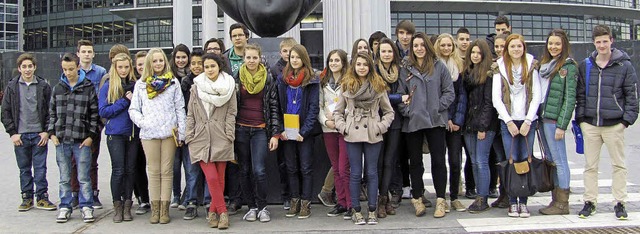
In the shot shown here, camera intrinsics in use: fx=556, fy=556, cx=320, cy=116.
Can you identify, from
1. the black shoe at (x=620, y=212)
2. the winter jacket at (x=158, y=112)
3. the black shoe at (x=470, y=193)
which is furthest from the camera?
the black shoe at (x=470, y=193)

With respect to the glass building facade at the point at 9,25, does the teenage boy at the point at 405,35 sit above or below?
below

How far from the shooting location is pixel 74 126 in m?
6.08

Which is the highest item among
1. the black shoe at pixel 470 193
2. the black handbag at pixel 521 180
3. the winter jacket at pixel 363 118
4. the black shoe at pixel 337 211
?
the winter jacket at pixel 363 118

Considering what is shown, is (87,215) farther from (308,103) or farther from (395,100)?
(395,100)

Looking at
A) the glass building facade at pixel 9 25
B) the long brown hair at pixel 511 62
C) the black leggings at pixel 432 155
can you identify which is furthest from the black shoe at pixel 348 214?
the glass building facade at pixel 9 25

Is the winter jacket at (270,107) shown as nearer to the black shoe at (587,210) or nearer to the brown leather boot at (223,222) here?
the brown leather boot at (223,222)

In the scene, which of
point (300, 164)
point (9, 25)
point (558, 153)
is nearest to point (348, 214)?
point (300, 164)

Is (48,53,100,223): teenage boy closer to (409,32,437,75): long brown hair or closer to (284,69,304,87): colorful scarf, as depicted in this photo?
(284,69,304,87): colorful scarf

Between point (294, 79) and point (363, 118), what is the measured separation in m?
0.88

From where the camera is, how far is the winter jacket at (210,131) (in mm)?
5691

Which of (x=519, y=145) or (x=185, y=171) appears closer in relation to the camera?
(x=519, y=145)

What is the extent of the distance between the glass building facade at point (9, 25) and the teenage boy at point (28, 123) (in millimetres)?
54071

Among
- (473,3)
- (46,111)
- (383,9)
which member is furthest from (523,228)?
(473,3)

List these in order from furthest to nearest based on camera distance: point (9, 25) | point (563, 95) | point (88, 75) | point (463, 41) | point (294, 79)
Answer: point (9, 25), point (463, 41), point (88, 75), point (294, 79), point (563, 95)
